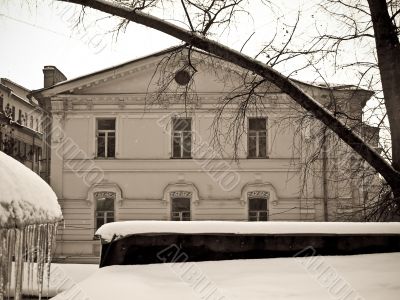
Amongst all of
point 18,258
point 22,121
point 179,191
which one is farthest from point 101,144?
point 22,121

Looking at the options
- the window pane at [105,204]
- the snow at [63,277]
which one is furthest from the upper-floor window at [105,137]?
the snow at [63,277]

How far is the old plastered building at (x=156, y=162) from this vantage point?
16625 mm

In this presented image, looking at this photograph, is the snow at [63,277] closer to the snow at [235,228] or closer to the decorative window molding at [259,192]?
the snow at [235,228]

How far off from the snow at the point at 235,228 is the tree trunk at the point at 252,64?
2.59 ft

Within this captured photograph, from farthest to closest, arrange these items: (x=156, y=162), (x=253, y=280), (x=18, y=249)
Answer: (x=156, y=162) < (x=253, y=280) < (x=18, y=249)

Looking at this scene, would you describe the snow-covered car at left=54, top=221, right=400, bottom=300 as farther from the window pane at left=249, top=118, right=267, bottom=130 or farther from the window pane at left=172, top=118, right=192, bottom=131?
the window pane at left=172, top=118, right=192, bottom=131

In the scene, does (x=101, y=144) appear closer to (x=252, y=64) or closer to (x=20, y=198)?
(x=252, y=64)

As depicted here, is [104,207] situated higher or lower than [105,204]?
lower

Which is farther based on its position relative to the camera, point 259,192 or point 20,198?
point 259,192

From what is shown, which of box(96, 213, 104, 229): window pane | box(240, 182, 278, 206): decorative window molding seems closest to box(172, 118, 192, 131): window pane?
box(240, 182, 278, 206): decorative window molding

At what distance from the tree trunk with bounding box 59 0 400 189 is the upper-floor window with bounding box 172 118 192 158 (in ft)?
34.9

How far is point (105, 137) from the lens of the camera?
56.6 ft

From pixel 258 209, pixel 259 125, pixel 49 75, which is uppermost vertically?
pixel 49 75

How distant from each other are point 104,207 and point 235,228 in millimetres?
11710
